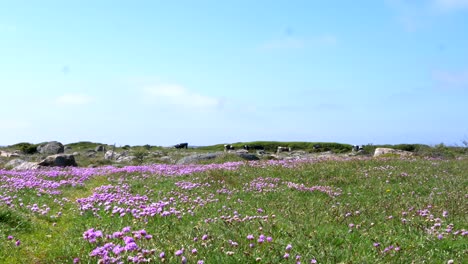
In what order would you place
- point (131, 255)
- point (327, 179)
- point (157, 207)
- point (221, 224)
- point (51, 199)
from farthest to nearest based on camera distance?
point (327, 179)
point (51, 199)
point (157, 207)
point (221, 224)
point (131, 255)

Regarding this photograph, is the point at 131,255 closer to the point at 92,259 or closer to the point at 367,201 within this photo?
the point at 92,259

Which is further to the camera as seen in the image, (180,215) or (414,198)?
(414,198)

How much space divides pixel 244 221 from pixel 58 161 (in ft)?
74.2

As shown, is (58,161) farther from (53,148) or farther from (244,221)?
(53,148)

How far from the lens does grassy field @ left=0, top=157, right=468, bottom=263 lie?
6.99 meters

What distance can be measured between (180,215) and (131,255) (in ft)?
10.9

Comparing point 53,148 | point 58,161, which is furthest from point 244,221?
point 53,148

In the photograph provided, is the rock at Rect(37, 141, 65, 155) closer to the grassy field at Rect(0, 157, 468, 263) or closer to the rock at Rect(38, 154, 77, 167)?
the rock at Rect(38, 154, 77, 167)

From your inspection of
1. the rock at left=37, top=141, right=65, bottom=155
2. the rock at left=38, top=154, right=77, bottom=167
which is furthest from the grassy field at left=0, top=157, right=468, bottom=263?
the rock at left=37, top=141, right=65, bottom=155

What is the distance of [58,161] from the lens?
1153 inches

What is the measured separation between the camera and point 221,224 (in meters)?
8.96

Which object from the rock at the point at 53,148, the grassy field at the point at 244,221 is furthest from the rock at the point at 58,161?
the rock at the point at 53,148

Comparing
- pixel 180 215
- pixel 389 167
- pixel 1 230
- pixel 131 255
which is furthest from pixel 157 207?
pixel 389 167

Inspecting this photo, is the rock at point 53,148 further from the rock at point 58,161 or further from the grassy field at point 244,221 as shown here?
the grassy field at point 244,221
